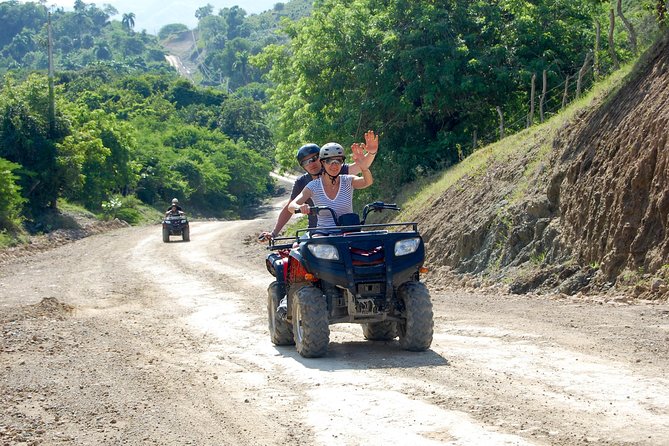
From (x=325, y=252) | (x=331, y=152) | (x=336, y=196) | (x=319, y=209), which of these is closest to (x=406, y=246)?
(x=325, y=252)

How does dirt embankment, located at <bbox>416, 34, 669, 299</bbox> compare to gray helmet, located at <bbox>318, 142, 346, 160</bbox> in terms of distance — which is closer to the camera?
gray helmet, located at <bbox>318, 142, 346, 160</bbox>

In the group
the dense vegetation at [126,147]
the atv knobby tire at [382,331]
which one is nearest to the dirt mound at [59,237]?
the dense vegetation at [126,147]

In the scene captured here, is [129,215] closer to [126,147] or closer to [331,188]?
[126,147]

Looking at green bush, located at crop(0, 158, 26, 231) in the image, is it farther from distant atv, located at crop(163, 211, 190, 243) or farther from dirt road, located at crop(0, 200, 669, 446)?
dirt road, located at crop(0, 200, 669, 446)

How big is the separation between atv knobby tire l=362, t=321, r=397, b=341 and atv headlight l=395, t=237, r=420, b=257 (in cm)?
138

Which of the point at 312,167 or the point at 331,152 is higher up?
the point at 331,152

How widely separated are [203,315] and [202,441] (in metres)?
8.91

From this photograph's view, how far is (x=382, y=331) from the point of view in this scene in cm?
1128

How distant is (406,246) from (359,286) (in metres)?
0.65

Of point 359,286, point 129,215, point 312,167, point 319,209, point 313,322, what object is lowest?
point 129,215

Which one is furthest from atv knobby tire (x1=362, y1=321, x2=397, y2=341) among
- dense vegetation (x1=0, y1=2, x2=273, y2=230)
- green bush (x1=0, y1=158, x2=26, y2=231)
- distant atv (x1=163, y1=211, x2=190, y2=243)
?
dense vegetation (x1=0, y1=2, x2=273, y2=230)

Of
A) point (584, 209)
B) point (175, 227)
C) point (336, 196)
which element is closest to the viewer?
point (336, 196)

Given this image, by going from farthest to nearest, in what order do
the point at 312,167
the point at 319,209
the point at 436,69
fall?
the point at 436,69, the point at 312,167, the point at 319,209

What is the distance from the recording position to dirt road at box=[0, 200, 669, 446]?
22.7 feet
